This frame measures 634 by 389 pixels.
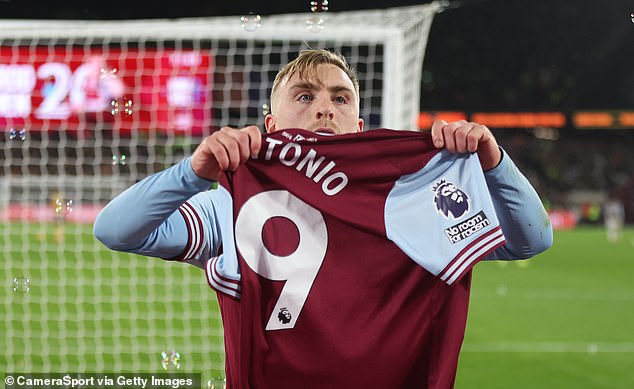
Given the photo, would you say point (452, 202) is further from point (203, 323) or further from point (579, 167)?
point (579, 167)

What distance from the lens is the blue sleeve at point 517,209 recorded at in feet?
5.62

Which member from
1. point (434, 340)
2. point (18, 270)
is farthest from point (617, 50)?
point (434, 340)

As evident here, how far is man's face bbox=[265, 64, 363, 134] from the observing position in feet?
6.18

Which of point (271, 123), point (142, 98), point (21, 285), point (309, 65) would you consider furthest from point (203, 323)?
point (309, 65)

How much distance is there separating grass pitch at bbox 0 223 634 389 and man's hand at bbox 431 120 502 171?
2.36 m

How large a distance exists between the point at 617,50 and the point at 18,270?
99.8 ft

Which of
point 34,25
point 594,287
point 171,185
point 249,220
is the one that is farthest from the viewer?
point 594,287

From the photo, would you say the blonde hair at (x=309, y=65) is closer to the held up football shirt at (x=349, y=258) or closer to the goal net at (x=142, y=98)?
the held up football shirt at (x=349, y=258)

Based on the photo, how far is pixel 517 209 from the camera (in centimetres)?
174

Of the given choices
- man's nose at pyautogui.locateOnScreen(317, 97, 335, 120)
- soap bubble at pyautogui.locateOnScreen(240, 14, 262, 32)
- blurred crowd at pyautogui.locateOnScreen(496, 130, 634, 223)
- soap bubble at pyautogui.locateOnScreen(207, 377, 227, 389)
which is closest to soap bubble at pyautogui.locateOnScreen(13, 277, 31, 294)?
soap bubble at pyautogui.locateOnScreen(207, 377, 227, 389)

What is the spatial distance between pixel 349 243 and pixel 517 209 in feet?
1.38

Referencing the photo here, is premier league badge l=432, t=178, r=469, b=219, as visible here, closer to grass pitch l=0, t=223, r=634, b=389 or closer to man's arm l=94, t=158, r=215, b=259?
man's arm l=94, t=158, r=215, b=259

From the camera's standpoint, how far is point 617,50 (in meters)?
33.3

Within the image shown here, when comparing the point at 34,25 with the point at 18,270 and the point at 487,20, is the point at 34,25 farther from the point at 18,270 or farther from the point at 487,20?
the point at 487,20
